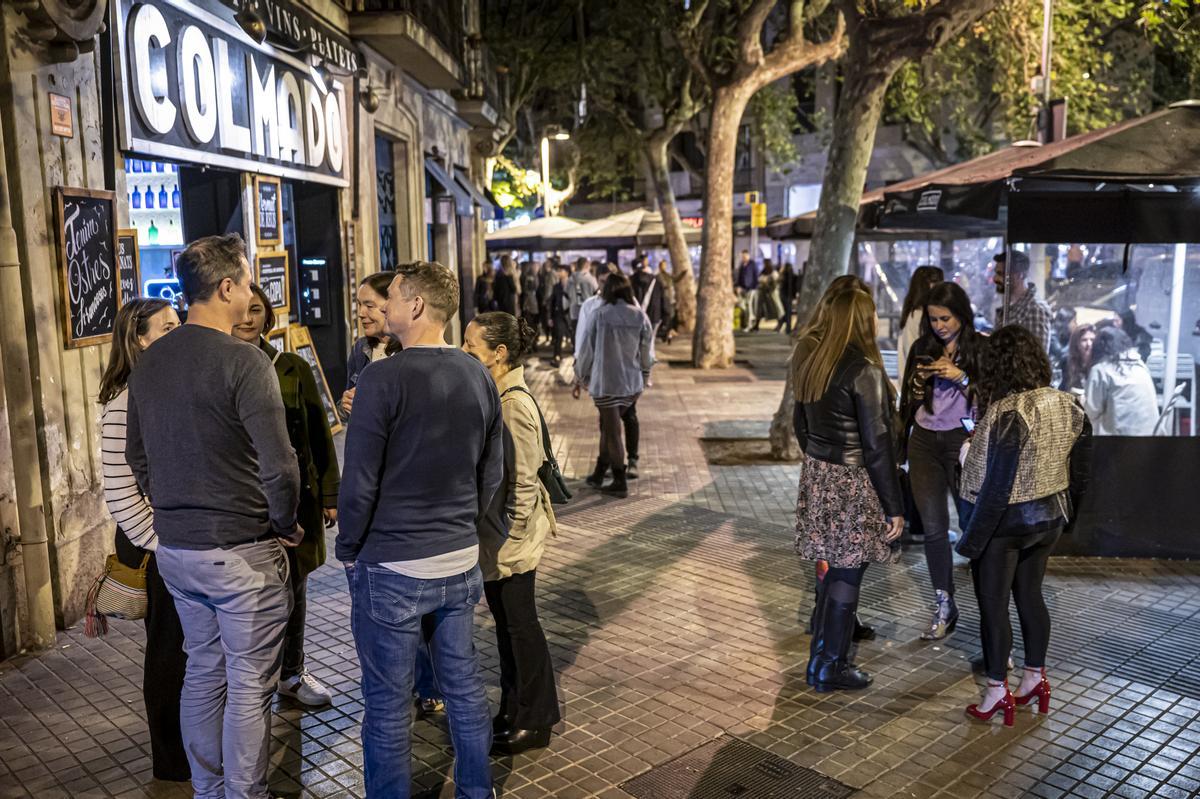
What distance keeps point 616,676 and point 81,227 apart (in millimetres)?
3863

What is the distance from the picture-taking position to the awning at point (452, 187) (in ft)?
51.7

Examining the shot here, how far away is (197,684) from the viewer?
3.54 meters

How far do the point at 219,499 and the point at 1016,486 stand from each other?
10.2 feet

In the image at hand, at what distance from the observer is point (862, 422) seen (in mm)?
4590

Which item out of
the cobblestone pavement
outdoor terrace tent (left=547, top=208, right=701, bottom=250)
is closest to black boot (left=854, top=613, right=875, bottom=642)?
the cobblestone pavement

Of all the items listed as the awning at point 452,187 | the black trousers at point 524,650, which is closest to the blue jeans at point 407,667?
the black trousers at point 524,650

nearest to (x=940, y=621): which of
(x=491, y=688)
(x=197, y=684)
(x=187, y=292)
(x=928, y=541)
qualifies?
(x=928, y=541)

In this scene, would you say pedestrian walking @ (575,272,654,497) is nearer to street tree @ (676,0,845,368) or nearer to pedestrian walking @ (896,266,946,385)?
pedestrian walking @ (896,266,946,385)

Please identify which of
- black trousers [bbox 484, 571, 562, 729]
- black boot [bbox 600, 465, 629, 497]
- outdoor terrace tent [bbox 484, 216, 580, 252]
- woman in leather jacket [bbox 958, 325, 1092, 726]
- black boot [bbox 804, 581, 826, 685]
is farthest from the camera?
outdoor terrace tent [bbox 484, 216, 580, 252]

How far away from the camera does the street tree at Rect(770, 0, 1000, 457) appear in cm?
930

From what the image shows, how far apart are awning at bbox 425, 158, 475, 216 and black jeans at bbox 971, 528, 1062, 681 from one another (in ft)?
40.9

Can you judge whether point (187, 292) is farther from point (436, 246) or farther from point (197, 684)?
point (436, 246)

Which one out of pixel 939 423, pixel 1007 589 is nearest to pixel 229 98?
pixel 939 423

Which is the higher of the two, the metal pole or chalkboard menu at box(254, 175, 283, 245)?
chalkboard menu at box(254, 175, 283, 245)
